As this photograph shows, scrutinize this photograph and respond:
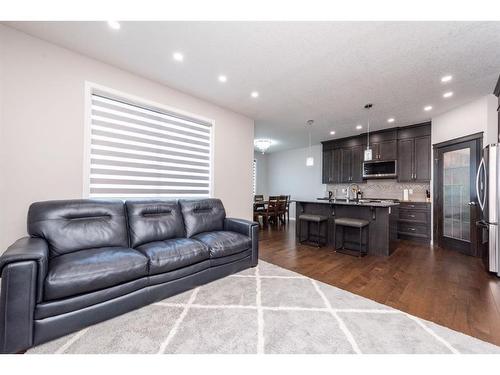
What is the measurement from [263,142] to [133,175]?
12.2 feet

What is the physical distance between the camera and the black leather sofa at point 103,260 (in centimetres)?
136

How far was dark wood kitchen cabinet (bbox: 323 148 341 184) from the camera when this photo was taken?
6.34 m

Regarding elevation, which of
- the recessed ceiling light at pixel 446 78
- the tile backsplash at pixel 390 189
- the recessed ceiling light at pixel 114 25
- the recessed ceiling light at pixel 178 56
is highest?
the recessed ceiling light at pixel 178 56

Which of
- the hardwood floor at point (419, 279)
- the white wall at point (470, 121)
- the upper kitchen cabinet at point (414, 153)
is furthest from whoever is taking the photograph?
the upper kitchen cabinet at point (414, 153)

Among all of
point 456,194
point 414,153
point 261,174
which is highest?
point 414,153

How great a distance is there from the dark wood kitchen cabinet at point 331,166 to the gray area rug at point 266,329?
4727 millimetres

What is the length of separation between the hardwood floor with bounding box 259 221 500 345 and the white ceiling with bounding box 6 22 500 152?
2.68m

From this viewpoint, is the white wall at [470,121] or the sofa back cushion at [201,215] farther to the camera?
the white wall at [470,121]

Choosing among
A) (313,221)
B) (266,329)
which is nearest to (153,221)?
(266,329)

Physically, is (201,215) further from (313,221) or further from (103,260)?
(313,221)

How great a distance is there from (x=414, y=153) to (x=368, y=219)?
2472mm

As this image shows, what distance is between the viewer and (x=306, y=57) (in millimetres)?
2479

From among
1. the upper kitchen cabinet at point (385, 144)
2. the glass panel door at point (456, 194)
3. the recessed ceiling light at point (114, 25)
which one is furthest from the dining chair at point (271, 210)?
the recessed ceiling light at point (114, 25)

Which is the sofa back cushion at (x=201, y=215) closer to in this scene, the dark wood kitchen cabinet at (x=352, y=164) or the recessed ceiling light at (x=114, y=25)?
the recessed ceiling light at (x=114, y=25)
